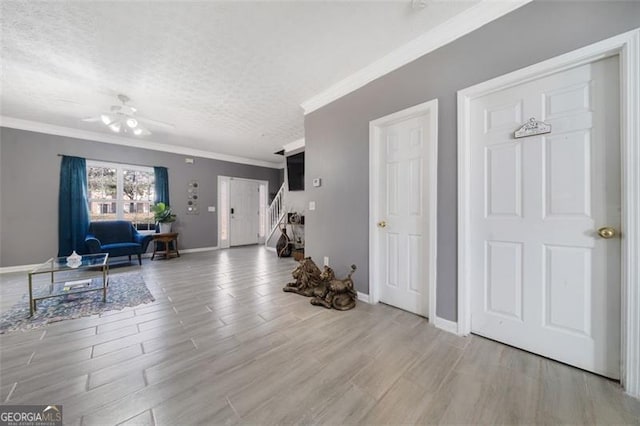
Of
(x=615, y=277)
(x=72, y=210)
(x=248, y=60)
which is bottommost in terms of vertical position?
(x=615, y=277)

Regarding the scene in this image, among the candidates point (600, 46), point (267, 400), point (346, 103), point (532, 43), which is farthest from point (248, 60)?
point (267, 400)

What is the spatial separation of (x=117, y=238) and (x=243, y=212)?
9.95 feet

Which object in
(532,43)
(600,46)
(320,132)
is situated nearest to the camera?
(600,46)

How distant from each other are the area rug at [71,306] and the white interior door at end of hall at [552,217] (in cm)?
360

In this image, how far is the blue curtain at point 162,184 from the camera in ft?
17.8

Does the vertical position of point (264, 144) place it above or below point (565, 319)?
above

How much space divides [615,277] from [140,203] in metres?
7.29

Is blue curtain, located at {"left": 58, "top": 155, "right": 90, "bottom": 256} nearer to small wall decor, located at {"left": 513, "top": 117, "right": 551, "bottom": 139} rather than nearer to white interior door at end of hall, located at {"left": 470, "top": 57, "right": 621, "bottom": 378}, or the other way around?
white interior door at end of hall, located at {"left": 470, "top": 57, "right": 621, "bottom": 378}

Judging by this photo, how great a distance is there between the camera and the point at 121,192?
5070mm

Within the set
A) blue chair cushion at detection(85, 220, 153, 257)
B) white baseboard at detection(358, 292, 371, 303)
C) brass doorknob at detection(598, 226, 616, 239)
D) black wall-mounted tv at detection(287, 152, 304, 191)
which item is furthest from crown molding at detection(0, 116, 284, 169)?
brass doorknob at detection(598, 226, 616, 239)

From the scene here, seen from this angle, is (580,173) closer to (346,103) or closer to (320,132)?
(346,103)

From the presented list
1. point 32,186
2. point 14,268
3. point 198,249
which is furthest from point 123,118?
point 198,249

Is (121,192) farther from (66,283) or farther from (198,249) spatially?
(66,283)

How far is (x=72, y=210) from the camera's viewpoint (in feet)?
14.4
